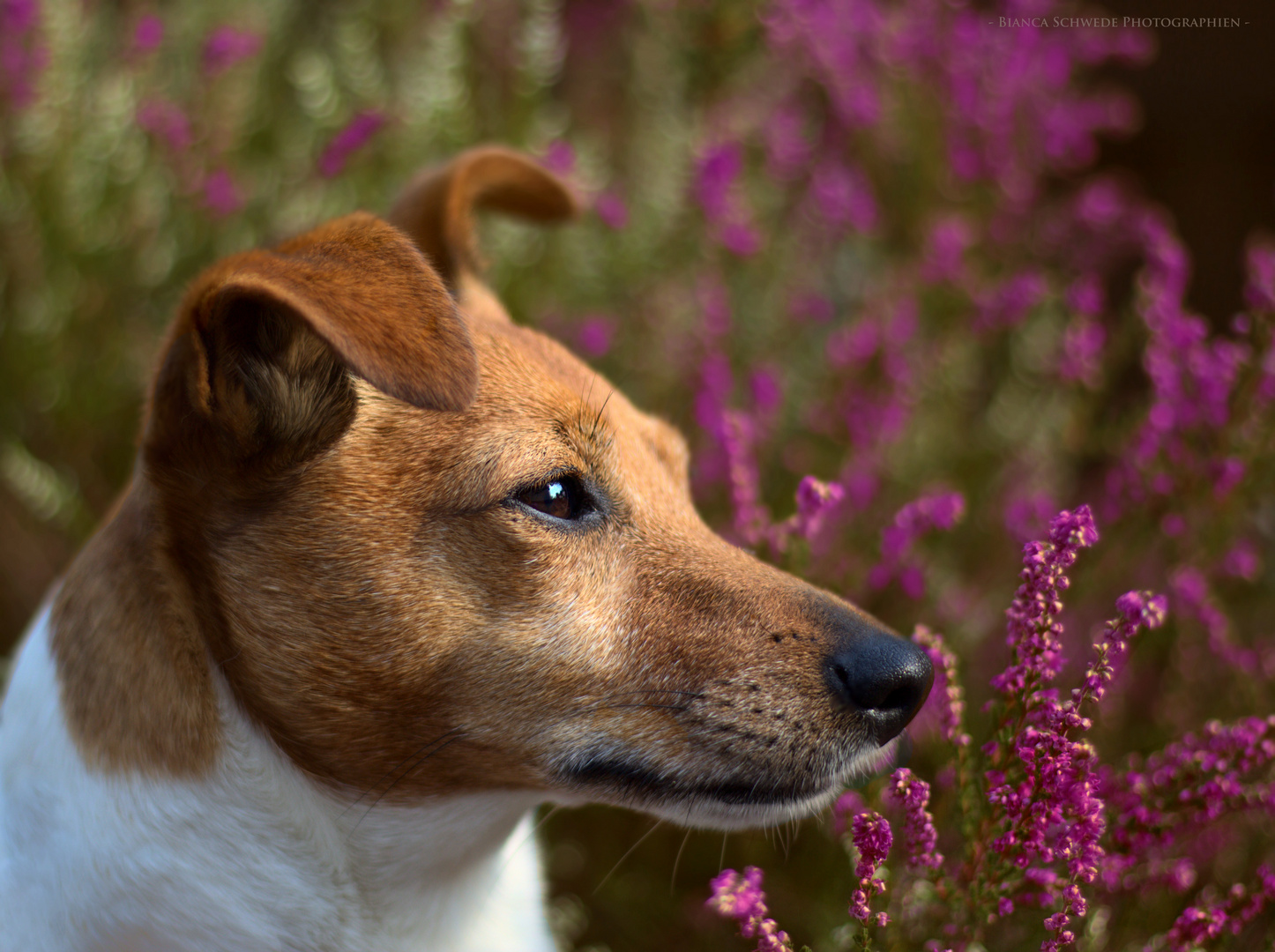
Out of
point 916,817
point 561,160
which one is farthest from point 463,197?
point 916,817

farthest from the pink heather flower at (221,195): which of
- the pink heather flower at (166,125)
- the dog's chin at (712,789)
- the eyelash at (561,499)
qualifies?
the dog's chin at (712,789)

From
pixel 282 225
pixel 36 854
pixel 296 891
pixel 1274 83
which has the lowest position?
pixel 36 854

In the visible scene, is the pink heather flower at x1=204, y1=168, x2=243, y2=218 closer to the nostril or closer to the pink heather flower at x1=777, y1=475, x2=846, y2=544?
the pink heather flower at x1=777, y1=475, x2=846, y2=544

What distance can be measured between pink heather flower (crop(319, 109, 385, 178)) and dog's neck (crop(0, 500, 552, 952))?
153cm

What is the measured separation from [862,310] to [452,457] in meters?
2.02

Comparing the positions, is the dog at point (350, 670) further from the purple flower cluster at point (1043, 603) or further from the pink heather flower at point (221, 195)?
the pink heather flower at point (221, 195)

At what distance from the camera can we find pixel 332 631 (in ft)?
4.62

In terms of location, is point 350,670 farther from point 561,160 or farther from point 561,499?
point 561,160

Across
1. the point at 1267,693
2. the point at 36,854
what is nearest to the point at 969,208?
the point at 1267,693

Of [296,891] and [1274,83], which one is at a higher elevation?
[1274,83]

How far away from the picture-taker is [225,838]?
4.73 ft

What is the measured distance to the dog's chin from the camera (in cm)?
145

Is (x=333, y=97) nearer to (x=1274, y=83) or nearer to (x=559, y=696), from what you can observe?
(x=559, y=696)

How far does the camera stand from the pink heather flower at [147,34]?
287 cm
